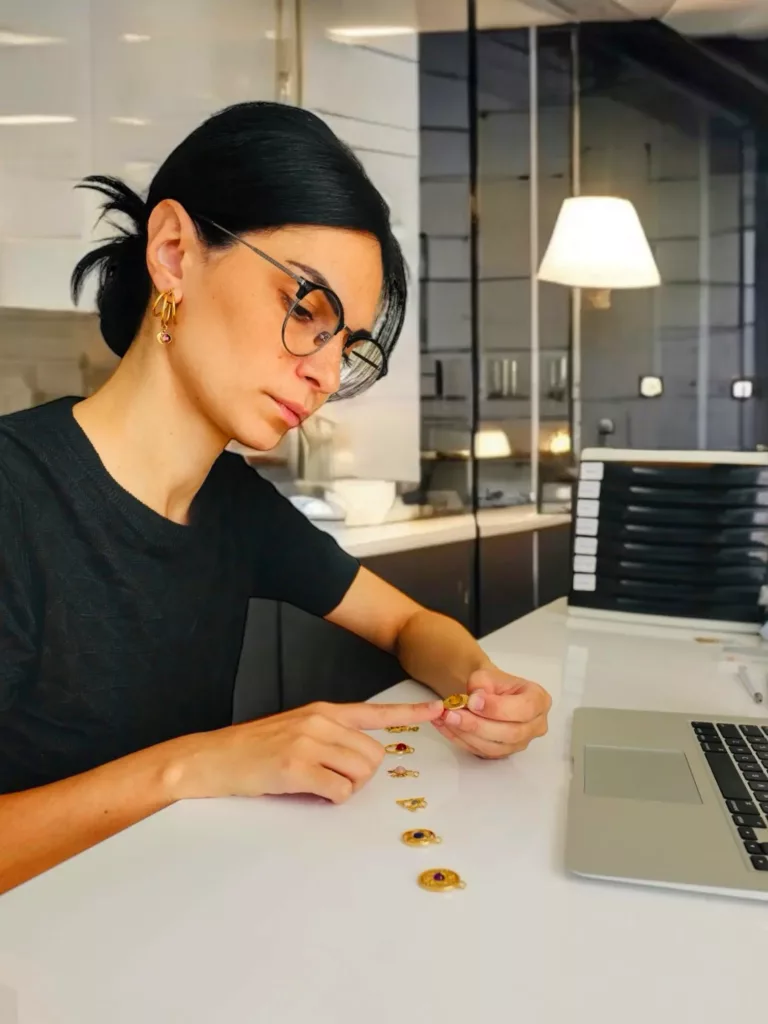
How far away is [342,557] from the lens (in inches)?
53.7

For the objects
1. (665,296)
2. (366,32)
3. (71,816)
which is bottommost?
(71,816)

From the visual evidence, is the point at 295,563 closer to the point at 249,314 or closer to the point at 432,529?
the point at 249,314

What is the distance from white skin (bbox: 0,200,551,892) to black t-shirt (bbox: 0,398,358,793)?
4cm

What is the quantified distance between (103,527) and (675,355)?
1.99 meters

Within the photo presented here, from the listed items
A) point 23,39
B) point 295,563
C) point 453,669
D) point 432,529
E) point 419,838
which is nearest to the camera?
point 419,838

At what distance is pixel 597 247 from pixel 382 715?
1.86 m

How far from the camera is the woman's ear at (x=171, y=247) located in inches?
40.1

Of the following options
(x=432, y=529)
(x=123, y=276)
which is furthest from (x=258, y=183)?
(x=432, y=529)

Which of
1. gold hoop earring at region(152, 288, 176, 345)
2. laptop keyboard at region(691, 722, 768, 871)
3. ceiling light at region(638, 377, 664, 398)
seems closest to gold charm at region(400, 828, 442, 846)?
laptop keyboard at region(691, 722, 768, 871)

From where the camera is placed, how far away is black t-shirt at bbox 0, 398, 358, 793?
931 millimetres

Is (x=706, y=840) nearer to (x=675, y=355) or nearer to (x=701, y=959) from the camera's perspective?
(x=701, y=959)

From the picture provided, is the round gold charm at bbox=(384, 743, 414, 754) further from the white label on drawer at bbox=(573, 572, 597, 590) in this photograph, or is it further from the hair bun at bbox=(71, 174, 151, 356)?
the white label on drawer at bbox=(573, 572, 597, 590)

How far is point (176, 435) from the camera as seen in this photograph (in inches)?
41.5

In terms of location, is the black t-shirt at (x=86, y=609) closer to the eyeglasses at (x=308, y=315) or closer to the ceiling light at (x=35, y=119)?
the eyeglasses at (x=308, y=315)
